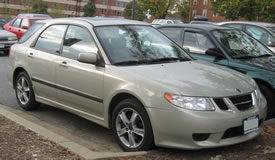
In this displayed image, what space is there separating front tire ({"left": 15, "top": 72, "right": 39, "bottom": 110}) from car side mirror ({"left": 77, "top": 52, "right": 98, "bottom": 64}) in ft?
6.08

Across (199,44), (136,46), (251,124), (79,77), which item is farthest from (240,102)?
(199,44)

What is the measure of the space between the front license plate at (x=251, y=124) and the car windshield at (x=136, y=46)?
145 centimetres

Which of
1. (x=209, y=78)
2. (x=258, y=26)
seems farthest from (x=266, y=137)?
(x=258, y=26)

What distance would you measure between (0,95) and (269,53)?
5.54m

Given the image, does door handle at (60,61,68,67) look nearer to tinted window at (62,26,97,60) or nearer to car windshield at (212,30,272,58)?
tinted window at (62,26,97,60)

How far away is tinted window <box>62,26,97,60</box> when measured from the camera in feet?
18.3

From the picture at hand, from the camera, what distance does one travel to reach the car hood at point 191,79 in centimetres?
445

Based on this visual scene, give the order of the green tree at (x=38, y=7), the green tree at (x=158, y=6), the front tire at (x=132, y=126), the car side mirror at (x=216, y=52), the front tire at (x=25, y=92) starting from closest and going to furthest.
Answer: the front tire at (x=132, y=126) < the front tire at (x=25, y=92) < the car side mirror at (x=216, y=52) < the green tree at (x=158, y=6) < the green tree at (x=38, y=7)

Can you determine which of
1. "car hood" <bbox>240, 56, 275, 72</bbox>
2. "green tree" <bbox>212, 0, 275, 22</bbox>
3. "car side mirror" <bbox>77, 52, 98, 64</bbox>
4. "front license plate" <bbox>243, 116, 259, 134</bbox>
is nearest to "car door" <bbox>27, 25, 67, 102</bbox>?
"car side mirror" <bbox>77, 52, 98, 64</bbox>

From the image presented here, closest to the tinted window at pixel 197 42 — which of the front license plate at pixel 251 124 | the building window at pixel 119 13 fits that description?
the front license plate at pixel 251 124

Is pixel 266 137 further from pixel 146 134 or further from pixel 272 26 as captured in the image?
pixel 272 26

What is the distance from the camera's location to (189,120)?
4266 mm

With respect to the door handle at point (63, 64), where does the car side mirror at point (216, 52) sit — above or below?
above

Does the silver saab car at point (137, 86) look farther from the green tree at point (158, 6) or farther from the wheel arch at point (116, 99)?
the green tree at point (158, 6)
